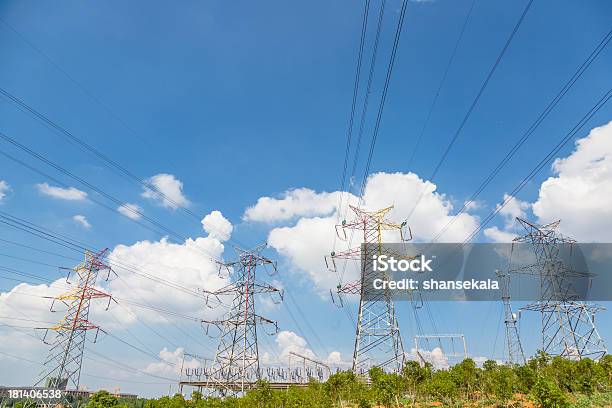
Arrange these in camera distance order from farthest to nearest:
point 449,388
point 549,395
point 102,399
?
point 449,388
point 102,399
point 549,395

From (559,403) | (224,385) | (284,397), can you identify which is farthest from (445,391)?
(224,385)

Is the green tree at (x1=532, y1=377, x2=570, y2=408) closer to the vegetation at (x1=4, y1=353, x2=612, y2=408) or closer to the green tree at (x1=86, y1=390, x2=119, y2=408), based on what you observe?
the vegetation at (x1=4, y1=353, x2=612, y2=408)

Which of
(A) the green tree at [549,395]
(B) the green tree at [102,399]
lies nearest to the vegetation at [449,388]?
(B) the green tree at [102,399]

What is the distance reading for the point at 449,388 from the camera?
3728 cm

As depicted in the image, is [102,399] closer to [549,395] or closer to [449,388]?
[549,395]

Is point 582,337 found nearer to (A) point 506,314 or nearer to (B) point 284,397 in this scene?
(A) point 506,314

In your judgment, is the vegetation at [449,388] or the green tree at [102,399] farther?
the vegetation at [449,388]

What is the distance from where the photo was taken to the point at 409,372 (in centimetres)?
4053

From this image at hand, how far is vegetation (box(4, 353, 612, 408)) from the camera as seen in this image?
1328 inches

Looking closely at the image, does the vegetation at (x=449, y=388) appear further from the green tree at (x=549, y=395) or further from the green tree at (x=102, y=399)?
the green tree at (x=549, y=395)

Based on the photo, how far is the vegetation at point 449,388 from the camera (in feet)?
111

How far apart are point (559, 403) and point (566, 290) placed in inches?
1625

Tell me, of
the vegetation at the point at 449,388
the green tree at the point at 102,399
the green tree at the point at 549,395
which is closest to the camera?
the green tree at the point at 549,395

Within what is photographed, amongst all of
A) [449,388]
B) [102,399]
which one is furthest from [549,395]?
[102,399]
